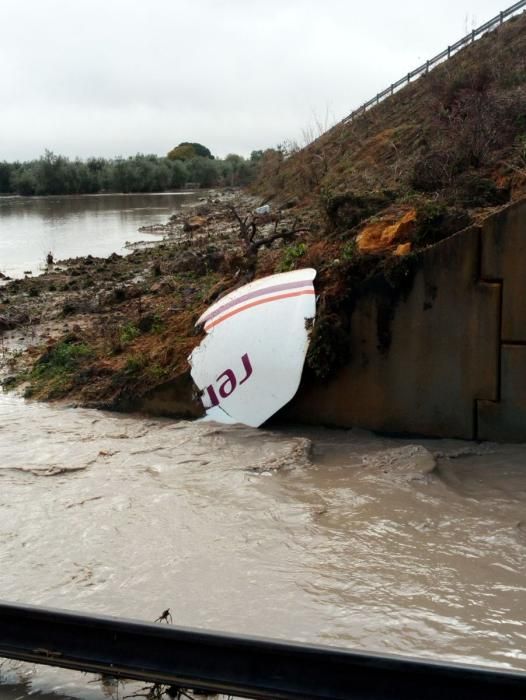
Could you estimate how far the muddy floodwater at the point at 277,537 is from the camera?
412 cm

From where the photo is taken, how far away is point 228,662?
3092mm

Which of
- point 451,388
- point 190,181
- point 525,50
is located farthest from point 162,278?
point 190,181

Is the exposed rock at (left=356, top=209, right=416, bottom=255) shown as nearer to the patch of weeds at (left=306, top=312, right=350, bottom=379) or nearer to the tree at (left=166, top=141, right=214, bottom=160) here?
the patch of weeds at (left=306, top=312, right=350, bottom=379)

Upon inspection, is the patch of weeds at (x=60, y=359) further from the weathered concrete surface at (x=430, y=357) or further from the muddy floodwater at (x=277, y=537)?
the weathered concrete surface at (x=430, y=357)

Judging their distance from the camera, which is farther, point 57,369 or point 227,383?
point 57,369

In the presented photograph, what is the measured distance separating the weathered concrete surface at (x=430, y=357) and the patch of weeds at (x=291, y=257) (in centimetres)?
153

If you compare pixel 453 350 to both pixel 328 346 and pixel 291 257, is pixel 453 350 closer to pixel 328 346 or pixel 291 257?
pixel 328 346

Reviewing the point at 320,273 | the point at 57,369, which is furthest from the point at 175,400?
the point at 57,369

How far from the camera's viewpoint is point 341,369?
24.0ft

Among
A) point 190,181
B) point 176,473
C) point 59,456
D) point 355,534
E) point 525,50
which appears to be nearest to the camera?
point 355,534

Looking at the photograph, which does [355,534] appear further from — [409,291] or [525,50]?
[525,50]

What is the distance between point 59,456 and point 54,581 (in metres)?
2.65

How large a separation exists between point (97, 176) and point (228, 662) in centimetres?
8791

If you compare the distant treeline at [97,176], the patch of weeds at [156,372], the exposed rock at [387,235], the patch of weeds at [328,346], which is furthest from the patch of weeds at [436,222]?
the distant treeline at [97,176]
